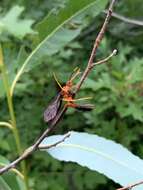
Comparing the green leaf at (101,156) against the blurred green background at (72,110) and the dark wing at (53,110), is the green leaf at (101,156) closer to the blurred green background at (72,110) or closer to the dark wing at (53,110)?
the dark wing at (53,110)

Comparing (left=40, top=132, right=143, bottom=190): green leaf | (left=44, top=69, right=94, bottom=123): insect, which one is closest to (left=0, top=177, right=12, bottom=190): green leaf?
(left=40, top=132, right=143, bottom=190): green leaf

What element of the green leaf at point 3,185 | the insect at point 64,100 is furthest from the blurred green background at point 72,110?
the insect at point 64,100

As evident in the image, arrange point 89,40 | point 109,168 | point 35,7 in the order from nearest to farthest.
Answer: point 109,168, point 35,7, point 89,40

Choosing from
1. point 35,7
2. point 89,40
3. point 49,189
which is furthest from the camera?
point 89,40

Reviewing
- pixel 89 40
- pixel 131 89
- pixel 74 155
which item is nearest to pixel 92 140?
pixel 74 155

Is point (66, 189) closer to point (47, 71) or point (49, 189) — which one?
point (49, 189)

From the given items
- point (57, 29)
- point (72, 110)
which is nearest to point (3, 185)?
point (57, 29)

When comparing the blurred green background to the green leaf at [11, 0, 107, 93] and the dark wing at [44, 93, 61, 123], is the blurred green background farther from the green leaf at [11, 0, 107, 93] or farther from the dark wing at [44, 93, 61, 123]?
the dark wing at [44, 93, 61, 123]
